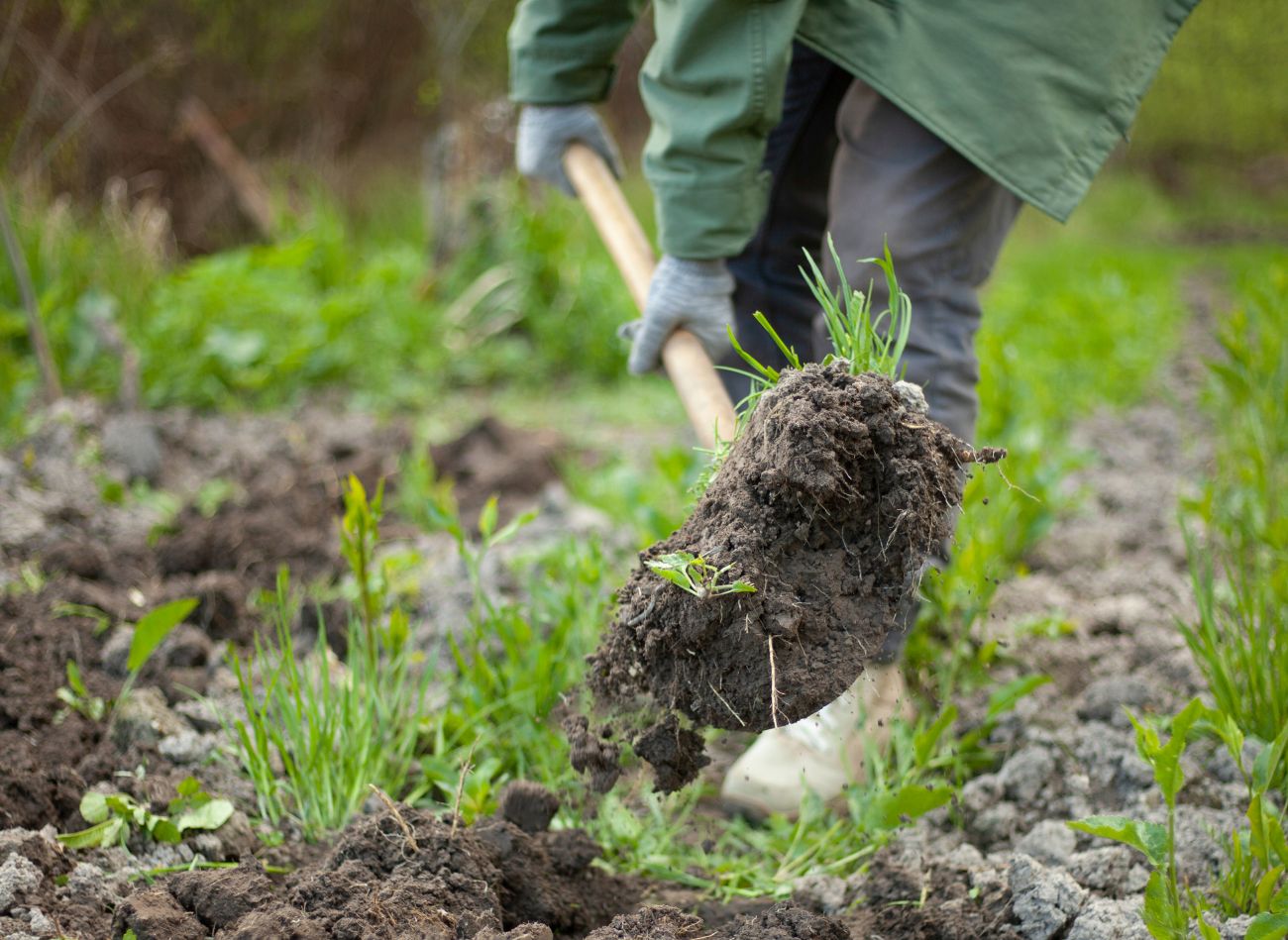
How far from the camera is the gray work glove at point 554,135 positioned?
253 centimetres

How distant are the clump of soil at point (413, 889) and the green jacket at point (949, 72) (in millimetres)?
1118

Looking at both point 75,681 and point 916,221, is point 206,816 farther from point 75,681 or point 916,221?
point 916,221

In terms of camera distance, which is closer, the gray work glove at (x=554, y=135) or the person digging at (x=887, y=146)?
the person digging at (x=887, y=146)

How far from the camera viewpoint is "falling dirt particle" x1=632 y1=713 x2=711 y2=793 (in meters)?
1.58

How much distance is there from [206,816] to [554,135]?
161 cm

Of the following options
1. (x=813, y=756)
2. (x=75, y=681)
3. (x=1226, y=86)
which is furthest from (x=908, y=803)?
(x=1226, y=86)

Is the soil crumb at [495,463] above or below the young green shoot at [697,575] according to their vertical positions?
below

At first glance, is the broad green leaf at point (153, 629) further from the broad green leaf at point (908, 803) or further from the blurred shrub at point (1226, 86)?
the blurred shrub at point (1226, 86)

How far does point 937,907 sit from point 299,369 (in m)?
3.37

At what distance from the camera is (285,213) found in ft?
18.0

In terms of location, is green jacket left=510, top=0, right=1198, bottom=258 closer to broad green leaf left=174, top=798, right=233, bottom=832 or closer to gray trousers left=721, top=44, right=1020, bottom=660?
gray trousers left=721, top=44, right=1020, bottom=660

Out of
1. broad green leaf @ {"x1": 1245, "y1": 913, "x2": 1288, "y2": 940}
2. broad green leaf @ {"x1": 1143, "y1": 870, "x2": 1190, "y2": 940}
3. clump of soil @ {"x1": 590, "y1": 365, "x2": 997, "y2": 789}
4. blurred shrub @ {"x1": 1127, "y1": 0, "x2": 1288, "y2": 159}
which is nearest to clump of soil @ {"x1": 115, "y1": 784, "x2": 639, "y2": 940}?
clump of soil @ {"x1": 590, "y1": 365, "x2": 997, "y2": 789}

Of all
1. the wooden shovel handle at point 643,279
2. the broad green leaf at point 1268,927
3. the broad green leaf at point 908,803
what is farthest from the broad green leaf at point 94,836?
the broad green leaf at point 1268,927

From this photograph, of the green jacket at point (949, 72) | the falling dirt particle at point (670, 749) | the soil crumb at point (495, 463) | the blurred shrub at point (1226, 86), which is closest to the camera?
the falling dirt particle at point (670, 749)
